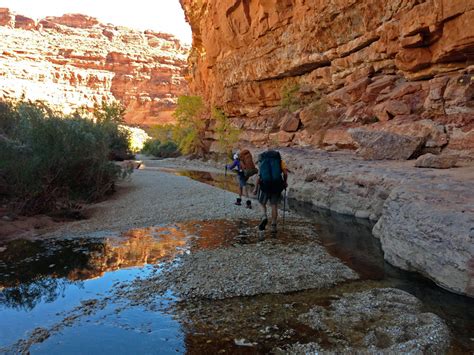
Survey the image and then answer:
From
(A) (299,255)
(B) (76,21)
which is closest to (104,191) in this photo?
(A) (299,255)

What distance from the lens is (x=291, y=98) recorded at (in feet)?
98.4

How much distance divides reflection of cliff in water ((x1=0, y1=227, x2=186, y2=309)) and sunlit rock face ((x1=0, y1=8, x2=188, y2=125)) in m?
86.8

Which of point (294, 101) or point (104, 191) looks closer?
point (104, 191)

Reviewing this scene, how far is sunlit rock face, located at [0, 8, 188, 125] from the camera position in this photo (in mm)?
91438

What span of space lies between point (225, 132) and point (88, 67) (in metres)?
80.0

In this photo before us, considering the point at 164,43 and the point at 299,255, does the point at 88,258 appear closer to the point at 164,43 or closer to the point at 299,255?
the point at 299,255

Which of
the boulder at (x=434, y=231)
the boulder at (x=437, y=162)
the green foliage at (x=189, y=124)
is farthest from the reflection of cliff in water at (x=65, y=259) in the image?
the green foliage at (x=189, y=124)

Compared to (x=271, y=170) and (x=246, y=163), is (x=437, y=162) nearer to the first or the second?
(x=246, y=163)

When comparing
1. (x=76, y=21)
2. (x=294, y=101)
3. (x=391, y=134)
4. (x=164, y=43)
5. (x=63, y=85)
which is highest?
(x=76, y=21)

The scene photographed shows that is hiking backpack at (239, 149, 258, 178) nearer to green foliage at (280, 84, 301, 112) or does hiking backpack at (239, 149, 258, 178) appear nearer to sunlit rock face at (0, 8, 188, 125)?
green foliage at (280, 84, 301, 112)

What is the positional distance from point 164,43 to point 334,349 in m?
132

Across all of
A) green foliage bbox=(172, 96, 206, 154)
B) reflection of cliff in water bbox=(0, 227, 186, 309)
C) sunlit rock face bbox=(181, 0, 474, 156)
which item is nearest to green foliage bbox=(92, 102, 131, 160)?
green foliage bbox=(172, 96, 206, 154)

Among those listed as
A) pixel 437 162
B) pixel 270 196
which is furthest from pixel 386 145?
pixel 270 196

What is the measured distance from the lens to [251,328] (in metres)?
4.75
